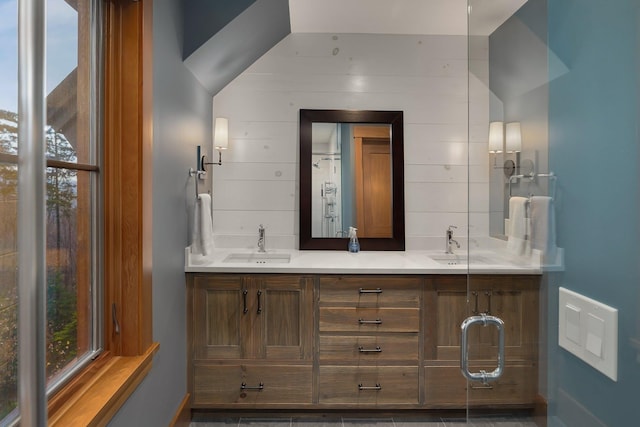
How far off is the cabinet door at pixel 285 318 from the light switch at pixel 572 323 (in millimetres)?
1625

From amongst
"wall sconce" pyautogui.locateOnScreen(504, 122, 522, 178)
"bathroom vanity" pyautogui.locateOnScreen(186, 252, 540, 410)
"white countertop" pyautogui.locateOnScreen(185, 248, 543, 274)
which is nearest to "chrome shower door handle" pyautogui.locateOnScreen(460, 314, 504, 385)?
"wall sconce" pyautogui.locateOnScreen(504, 122, 522, 178)

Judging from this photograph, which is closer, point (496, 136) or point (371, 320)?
point (496, 136)

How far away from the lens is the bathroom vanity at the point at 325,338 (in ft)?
7.43

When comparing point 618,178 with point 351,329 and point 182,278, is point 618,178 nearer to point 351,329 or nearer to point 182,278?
point 351,329

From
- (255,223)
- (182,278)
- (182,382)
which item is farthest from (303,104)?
(182,382)

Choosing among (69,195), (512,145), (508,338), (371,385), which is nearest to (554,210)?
(512,145)

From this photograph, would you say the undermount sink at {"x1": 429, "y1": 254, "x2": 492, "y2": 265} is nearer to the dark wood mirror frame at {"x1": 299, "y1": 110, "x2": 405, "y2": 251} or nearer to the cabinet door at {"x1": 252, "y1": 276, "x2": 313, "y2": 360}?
the dark wood mirror frame at {"x1": 299, "y1": 110, "x2": 405, "y2": 251}

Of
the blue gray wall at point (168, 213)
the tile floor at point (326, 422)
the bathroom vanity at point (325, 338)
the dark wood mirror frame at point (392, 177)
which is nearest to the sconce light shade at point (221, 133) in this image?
the blue gray wall at point (168, 213)

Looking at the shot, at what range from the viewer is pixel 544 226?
0.78m

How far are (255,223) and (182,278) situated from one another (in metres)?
0.82

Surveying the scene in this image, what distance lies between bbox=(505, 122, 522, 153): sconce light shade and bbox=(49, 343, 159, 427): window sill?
1304 mm

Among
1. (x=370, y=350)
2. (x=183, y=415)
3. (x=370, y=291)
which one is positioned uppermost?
(x=370, y=291)

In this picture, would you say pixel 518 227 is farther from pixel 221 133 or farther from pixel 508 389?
pixel 221 133

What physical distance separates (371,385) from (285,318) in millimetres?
624
